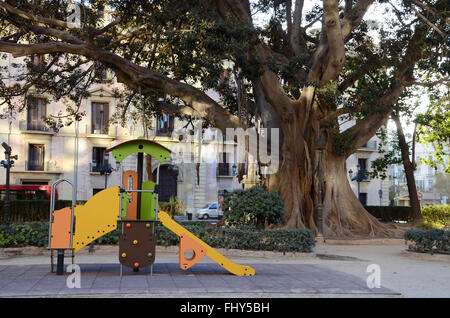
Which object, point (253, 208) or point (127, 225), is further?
point (253, 208)

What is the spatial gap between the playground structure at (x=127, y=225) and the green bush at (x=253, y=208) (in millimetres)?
4612

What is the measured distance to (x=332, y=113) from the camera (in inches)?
795

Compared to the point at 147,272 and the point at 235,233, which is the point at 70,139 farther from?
the point at 147,272

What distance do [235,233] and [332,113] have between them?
8.03 meters

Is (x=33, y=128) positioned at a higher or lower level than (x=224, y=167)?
higher

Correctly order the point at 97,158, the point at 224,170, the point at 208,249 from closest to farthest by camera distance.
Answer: the point at 208,249 < the point at 97,158 < the point at 224,170

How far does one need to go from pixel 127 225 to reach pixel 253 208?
552 cm

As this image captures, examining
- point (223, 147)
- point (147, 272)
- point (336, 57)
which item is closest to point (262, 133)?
point (336, 57)

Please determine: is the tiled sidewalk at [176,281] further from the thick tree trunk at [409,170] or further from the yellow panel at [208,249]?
the thick tree trunk at [409,170]

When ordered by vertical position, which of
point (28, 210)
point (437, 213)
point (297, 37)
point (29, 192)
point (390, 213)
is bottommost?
point (390, 213)

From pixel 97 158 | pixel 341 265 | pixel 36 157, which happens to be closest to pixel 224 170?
pixel 97 158

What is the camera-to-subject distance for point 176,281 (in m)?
8.83

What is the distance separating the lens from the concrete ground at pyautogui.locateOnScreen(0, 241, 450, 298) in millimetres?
8062

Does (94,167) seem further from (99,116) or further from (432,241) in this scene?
(432,241)
